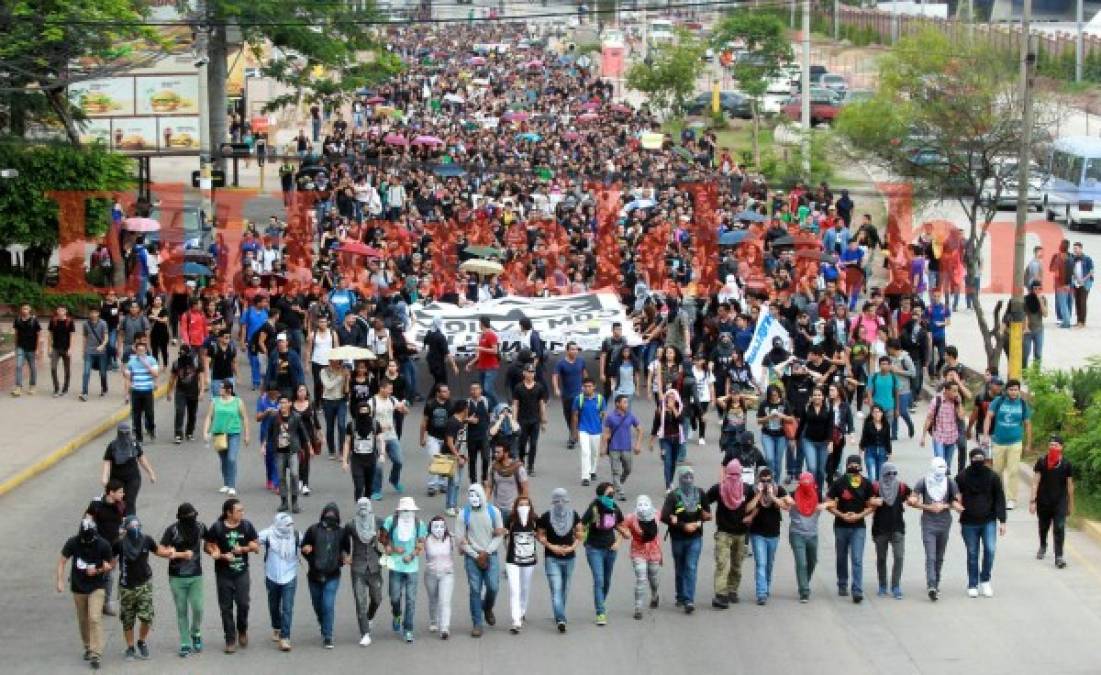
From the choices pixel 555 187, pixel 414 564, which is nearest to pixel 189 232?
pixel 555 187

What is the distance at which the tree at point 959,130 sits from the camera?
34.8m

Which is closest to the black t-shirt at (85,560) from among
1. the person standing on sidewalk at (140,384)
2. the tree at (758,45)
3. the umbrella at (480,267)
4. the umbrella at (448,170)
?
the person standing on sidewalk at (140,384)

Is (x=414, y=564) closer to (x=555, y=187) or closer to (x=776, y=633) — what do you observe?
(x=776, y=633)

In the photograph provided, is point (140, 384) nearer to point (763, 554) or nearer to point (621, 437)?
point (621, 437)

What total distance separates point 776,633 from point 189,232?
23968mm

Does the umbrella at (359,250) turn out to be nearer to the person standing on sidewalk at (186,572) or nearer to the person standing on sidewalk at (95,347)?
the person standing on sidewalk at (95,347)

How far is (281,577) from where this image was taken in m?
18.2

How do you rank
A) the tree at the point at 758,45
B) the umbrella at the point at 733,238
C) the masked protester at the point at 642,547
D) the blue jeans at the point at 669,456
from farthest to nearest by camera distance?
the tree at the point at 758,45 < the umbrella at the point at 733,238 < the blue jeans at the point at 669,456 < the masked protester at the point at 642,547

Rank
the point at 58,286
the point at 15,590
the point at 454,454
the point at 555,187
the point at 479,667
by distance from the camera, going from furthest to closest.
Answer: the point at 555,187
the point at 58,286
the point at 454,454
the point at 15,590
the point at 479,667

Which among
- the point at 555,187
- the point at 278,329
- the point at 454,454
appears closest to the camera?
the point at 454,454

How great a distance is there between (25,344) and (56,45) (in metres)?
12.0

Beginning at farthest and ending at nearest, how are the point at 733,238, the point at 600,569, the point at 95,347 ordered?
1. the point at 733,238
2. the point at 95,347
3. the point at 600,569

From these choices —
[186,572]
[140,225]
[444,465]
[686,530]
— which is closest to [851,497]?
[686,530]

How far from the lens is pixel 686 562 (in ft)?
64.0
